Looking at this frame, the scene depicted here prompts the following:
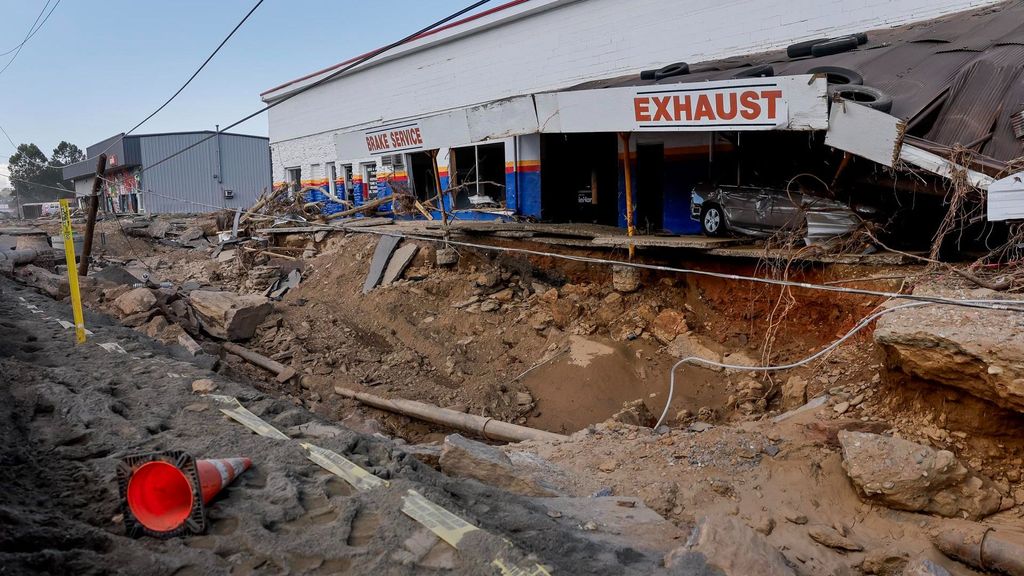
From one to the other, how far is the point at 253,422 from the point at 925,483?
4.43m

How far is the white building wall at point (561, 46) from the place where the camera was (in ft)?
36.9

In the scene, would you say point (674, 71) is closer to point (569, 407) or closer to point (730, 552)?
point (569, 407)

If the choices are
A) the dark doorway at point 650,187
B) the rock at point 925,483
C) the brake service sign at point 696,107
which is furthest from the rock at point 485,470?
the dark doorway at point 650,187

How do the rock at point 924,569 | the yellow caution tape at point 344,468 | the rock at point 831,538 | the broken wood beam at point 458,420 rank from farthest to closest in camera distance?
the broken wood beam at point 458,420 → the rock at point 831,538 → the rock at point 924,569 → the yellow caution tape at point 344,468

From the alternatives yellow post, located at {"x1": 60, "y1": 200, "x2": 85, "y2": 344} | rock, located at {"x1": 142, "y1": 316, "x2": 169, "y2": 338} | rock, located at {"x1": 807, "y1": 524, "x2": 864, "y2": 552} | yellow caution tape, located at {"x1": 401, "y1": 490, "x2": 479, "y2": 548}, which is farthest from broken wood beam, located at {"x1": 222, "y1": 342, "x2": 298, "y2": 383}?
rock, located at {"x1": 807, "y1": 524, "x2": 864, "y2": 552}

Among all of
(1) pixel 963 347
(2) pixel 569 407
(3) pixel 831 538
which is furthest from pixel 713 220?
(3) pixel 831 538

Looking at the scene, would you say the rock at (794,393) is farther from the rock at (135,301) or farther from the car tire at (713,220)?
the rock at (135,301)

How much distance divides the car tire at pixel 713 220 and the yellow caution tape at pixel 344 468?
325 inches

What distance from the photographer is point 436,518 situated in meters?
2.61

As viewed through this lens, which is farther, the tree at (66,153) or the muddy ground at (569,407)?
the tree at (66,153)

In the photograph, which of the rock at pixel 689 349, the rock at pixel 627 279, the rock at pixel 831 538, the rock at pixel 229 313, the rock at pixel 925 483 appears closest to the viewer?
the rock at pixel 831 538

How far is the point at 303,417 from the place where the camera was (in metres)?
4.27

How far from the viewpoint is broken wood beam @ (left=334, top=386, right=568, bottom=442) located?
687 cm

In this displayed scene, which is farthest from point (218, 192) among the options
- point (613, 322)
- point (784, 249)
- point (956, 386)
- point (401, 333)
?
point (956, 386)
